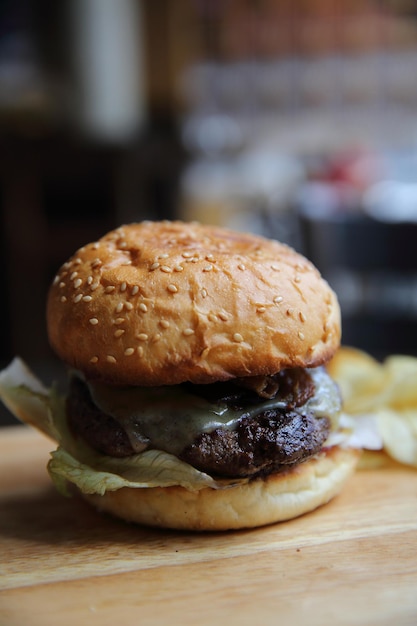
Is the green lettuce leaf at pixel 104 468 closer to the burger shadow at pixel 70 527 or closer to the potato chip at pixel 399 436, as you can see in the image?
the burger shadow at pixel 70 527

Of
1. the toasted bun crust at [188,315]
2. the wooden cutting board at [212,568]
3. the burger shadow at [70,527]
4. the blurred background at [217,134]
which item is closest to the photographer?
the wooden cutting board at [212,568]

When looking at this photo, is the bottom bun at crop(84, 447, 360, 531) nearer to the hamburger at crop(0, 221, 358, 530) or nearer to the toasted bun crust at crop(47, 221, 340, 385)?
the hamburger at crop(0, 221, 358, 530)

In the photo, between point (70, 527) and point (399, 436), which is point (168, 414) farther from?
point (399, 436)

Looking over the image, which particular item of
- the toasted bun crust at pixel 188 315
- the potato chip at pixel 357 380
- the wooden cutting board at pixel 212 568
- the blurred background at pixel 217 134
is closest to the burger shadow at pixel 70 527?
the wooden cutting board at pixel 212 568

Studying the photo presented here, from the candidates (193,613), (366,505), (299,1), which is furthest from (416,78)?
(193,613)

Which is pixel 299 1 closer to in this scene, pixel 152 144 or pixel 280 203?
pixel 280 203

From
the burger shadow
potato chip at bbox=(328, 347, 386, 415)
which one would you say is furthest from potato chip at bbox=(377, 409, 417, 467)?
the burger shadow
